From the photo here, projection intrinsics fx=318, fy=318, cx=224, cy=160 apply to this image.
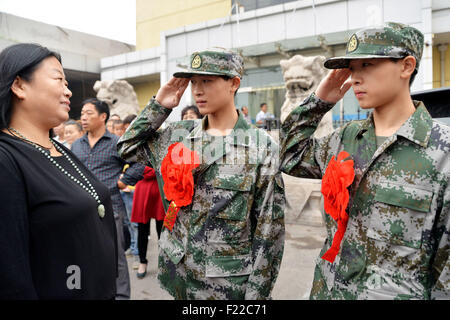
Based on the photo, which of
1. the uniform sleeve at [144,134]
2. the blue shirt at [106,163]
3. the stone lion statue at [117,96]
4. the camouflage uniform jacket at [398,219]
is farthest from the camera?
the stone lion statue at [117,96]

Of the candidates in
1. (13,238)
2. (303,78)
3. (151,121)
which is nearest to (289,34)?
(303,78)

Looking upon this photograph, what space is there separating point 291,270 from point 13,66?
10.7 ft

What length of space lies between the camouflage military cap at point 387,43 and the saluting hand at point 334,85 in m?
0.21

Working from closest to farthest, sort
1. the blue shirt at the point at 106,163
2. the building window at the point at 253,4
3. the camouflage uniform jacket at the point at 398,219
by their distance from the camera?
the camouflage uniform jacket at the point at 398,219 < the blue shirt at the point at 106,163 < the building window at the point at 253,4

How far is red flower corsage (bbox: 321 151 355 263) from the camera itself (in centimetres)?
137

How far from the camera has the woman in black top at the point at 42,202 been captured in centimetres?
107

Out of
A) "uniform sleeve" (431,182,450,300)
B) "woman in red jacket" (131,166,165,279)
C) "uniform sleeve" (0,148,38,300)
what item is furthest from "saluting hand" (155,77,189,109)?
"woman in red jacket" (131,166,165,279)

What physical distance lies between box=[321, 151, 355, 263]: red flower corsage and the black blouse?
1.02 meters

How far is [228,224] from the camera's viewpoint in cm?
172

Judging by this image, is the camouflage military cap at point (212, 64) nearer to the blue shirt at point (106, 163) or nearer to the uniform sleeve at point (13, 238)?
the uniform sleeve at point (13, 238)

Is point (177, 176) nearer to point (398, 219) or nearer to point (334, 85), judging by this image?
point (334, 85)

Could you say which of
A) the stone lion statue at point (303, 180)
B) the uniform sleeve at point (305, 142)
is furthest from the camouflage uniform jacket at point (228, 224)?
the stone lion statue at point (303, 180)
